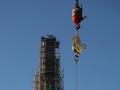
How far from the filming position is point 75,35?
71.9m

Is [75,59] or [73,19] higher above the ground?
[73,19]

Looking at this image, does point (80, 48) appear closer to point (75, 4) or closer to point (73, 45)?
point (73, 45)

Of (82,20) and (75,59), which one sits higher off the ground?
(82,20)

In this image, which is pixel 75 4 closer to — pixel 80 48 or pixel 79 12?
pixel 79 12

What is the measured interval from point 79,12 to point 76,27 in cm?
201

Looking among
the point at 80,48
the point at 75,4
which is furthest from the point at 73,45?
the point at 75,4

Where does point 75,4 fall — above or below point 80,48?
above

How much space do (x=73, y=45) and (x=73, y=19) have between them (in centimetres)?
409

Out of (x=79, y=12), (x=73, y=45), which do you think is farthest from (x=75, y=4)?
(x=73, y=45)

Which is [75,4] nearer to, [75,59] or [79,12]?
[79,12]

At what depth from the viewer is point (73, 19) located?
230 ft

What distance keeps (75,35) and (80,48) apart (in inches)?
75.1

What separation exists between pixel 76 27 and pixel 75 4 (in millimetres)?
3030

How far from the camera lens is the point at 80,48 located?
237 ft
